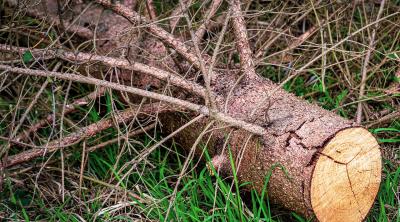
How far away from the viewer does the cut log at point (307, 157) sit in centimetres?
209

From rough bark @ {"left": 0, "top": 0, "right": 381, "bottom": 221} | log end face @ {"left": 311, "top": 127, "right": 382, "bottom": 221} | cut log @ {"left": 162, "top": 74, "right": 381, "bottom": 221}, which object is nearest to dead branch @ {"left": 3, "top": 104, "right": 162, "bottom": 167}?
rough bark @ {"left": 0, "top": 0, "right": 381, "bottom": 221}

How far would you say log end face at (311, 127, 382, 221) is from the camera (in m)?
2.08

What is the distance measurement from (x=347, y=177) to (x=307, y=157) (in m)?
0.20

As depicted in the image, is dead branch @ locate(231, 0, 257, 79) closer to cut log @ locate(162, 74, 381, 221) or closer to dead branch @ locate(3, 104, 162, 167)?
cut log @ locate(162, 74, 381, 221)

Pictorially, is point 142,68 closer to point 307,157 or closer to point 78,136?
point 78,136

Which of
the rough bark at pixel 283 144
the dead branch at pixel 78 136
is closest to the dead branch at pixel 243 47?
the rough bark at pixel 283 144

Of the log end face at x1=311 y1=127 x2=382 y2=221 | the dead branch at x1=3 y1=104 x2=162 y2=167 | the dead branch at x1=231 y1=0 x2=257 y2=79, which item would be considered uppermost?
the dead branch at x1=231 y1=0 x2=257 y2=79

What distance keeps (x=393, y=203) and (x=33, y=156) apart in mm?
1748

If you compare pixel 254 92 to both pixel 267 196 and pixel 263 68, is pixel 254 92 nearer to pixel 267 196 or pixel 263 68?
pixel 267 196

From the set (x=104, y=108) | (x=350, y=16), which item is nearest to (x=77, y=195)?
(x=104, y=108)

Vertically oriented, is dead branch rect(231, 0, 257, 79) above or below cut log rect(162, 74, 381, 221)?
above

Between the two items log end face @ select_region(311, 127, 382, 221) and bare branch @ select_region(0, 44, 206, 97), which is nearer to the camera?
log end face @ select_region(311, 127, 382, 221)

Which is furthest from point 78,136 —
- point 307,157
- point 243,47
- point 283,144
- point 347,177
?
point 347,177

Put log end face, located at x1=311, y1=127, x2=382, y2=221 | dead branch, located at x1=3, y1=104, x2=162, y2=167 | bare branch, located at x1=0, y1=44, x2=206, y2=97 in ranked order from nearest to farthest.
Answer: log end face, located at x1=311, y1=127, x2=382, y2=221 < bare branch, located at x1=0, y1=44, x2=206, y2=97 < dead branch, located at x1=3, y1=104, x2=162, y2=167
